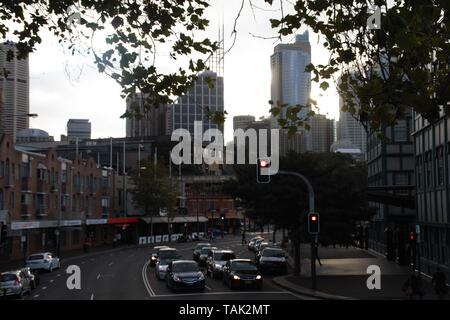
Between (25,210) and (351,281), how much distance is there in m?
36.8

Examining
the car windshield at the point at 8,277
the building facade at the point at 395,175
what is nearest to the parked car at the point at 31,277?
the car windshield at the point at 8,277

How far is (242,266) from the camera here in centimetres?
3033

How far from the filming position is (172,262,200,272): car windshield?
2922cm

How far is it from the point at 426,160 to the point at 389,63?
29267mm

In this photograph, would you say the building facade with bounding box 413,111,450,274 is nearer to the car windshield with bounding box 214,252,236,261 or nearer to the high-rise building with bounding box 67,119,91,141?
the car windshield with bounding box 214,252,236,261

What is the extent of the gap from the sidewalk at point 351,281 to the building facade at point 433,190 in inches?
67.3

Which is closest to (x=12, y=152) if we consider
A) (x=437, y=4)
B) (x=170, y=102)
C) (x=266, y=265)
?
(x=266, y=265)

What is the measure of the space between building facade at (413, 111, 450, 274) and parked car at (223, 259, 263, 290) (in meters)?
9.90

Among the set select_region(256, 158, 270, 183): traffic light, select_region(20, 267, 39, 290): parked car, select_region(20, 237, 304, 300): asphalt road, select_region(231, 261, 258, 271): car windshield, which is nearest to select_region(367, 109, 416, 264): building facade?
select_region(20, 237, 304, 300): asphalt road

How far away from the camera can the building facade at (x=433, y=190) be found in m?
31.2

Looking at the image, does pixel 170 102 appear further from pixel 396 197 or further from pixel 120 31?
pixel 396 197

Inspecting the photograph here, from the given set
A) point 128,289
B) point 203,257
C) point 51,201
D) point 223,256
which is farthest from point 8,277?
point 51,201

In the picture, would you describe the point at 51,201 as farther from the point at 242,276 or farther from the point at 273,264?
the point at 242,276

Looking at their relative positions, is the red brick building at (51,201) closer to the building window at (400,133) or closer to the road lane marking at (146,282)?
the road lane marking at (146,282)
